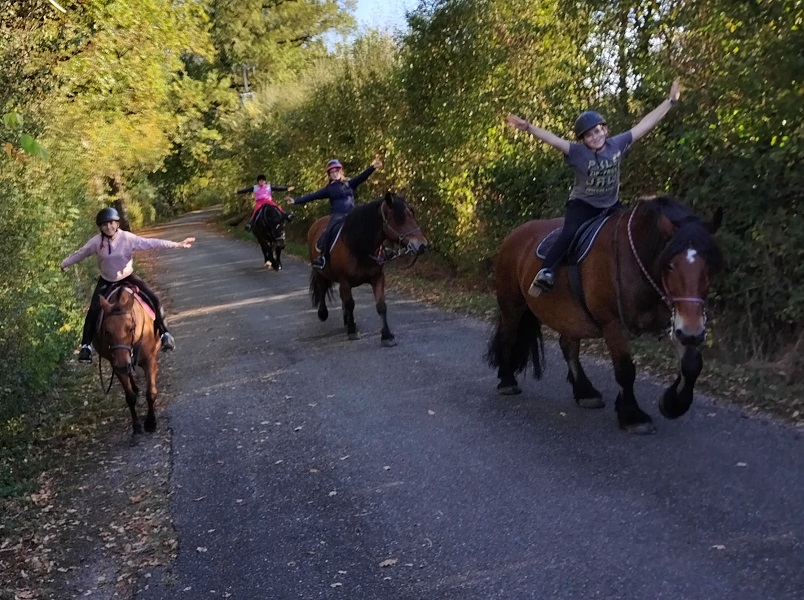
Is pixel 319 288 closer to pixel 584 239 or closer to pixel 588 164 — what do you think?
pixel 584 239

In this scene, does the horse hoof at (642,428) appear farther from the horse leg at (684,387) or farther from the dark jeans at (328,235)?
the dark jeans at (328,235)

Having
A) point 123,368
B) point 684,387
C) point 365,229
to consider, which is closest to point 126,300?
point 123,368

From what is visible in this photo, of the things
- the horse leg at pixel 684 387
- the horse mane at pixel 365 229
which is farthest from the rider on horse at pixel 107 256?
the horse leg at pixel 684 387

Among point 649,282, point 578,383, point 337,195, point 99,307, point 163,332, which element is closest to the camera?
point 649,282

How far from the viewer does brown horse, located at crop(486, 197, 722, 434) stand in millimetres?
4879

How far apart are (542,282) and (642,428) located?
1.48m

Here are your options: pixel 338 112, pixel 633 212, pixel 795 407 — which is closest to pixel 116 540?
pixel 633 212

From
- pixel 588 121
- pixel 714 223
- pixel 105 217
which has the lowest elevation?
pixel 714 223

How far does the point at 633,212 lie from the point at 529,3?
8.66 metres

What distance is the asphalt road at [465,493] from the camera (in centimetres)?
394

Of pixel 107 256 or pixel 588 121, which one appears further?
pixel 107 256

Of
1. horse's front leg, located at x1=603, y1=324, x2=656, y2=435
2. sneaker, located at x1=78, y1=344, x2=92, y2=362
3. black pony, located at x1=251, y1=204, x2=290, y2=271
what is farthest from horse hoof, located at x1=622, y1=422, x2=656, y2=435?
black pony, located at x1=251, y1=204, x2=290, y2=271

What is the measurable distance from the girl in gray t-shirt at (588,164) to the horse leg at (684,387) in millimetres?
1433

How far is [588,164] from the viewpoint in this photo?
236 inches
